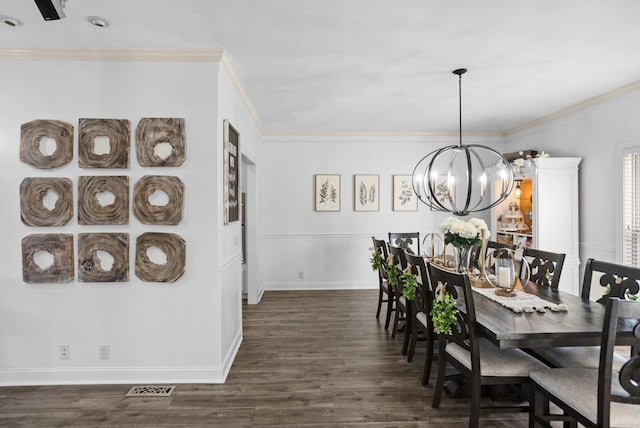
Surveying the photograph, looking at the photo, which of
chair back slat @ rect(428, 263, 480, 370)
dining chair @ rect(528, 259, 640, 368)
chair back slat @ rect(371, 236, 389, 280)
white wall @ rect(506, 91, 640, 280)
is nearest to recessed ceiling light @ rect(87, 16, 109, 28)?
chair back slat @ rect(428, 263, 480, 370)

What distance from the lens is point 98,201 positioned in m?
2.88

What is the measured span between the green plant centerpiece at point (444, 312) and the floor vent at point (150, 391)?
6.95 feet

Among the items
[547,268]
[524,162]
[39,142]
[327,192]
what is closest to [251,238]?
[327,192]

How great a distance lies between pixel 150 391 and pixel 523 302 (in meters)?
2.87

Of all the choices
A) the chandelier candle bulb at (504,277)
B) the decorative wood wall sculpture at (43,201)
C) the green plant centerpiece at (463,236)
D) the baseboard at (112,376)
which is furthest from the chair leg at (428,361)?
the decorative wood wall sculpture at (43,201)

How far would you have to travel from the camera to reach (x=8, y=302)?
2879 millimetres

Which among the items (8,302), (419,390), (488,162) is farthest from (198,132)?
(488,162)

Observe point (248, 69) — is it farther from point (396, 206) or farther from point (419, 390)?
point (396, 206)

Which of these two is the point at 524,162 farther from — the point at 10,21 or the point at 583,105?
the point at 10,21

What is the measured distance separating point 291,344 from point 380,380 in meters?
1.10

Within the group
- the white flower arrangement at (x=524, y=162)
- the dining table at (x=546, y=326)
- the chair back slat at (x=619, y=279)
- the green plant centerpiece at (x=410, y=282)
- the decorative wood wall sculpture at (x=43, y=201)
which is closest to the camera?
the dining table at (x=546, y=326)

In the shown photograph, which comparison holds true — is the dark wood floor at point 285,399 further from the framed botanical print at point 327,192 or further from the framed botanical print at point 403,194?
the framed botanical print at point 403,194

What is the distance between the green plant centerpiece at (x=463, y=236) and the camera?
123 inches

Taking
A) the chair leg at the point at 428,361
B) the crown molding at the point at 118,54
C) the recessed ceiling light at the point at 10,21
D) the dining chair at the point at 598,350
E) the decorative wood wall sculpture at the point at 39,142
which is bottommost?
the chair leg at the point at 428,361
